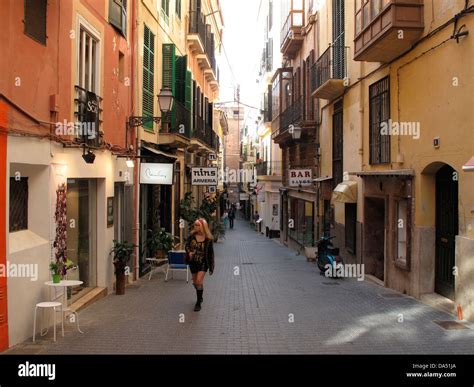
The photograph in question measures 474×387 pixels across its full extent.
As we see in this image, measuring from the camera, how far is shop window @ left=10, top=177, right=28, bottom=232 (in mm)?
7613

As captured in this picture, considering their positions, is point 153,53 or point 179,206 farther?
point 179,206

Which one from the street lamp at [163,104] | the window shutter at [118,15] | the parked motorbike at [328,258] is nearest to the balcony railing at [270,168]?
the parked motorbike at [328,258]

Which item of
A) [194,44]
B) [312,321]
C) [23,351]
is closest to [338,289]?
[312,321]

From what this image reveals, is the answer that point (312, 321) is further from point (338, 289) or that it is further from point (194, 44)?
point (194, 44)

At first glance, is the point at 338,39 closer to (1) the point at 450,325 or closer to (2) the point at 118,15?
(2) the point at 118,15

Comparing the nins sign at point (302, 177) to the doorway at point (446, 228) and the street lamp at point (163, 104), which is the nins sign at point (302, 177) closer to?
the street lamp at point (163, 104)

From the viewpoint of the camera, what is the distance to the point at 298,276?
15.1 meters

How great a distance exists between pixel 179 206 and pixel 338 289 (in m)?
9.77

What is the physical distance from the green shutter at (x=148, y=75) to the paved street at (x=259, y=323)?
16.6ft

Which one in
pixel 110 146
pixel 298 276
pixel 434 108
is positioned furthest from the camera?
pixel 298 276

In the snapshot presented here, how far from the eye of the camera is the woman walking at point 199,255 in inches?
388

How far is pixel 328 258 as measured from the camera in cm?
1495

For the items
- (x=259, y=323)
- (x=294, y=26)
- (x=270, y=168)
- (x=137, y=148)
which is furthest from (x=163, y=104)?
(x=270, y=168)
